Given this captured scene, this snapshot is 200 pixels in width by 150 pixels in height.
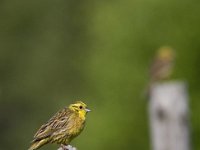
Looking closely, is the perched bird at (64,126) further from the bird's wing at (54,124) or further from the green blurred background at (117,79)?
the green blurred background at (117,79)

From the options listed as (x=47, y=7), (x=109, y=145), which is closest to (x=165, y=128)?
(x=109, y=145)

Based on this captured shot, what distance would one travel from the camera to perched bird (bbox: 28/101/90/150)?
6.28m

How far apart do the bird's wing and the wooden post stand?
6.55 feet

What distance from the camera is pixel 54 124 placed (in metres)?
6.48

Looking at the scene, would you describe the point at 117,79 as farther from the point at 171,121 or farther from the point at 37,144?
the point at 37,144

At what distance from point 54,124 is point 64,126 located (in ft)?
0.26

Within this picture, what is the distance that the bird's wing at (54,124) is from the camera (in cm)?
632

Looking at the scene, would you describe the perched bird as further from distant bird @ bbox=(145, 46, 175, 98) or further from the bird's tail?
distant bird @ bbox=(145, 46, 175, 98)

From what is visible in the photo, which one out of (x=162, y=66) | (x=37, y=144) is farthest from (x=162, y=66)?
(x=37, y=144)

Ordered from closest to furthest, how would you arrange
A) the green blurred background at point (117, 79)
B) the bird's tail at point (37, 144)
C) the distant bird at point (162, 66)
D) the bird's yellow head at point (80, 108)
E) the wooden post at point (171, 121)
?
the bird's tail at point (37, 144) → the bird's yellow head at point (80, 108) → the wooden post at point (171, 121) → the distant bird at point (162, 66) → the green blurred background at point (117, 79)

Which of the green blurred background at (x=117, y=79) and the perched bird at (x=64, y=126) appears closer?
the perched bird at (x=64, y=126)

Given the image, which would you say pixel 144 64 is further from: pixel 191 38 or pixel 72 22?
pixel 72 22

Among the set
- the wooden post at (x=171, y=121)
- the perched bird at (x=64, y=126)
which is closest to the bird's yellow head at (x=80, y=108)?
the perched bird at (x=64, y=126)

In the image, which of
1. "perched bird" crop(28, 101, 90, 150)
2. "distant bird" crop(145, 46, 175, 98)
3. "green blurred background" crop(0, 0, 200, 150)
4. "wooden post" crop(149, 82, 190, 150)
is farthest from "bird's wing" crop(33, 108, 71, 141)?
"distant bird" crop(145, 46, 175, 98)
